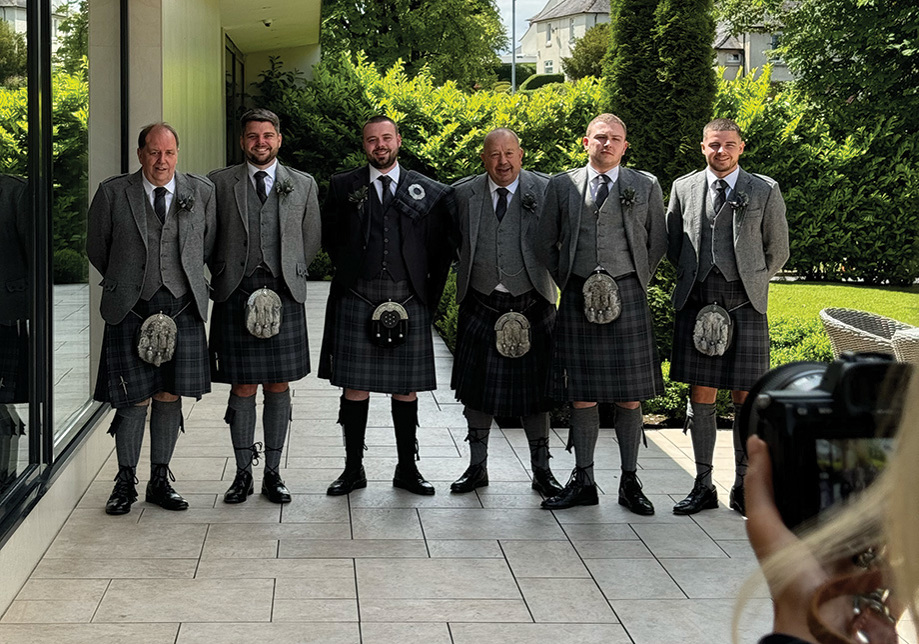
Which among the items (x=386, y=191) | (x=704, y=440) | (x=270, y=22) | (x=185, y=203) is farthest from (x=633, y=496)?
(x=270, y=22)

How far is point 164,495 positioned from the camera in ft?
15.6

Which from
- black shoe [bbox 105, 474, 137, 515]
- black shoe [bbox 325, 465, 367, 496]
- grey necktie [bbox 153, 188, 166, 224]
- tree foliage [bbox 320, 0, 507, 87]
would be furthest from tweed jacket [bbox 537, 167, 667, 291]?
tree foliage [bbox 320, 0, 507, 87]

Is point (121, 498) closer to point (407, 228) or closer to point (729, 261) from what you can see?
point (407, 228)

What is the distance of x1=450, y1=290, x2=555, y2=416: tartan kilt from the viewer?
4918mm

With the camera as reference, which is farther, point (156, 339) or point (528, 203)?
point (528, 203)

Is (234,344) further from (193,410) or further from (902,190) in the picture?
(902,190)

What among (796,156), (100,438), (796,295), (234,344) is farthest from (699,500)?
(796,156)

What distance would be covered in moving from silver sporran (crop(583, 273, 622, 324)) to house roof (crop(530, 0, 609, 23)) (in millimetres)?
66299

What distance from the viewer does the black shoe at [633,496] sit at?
4.79m

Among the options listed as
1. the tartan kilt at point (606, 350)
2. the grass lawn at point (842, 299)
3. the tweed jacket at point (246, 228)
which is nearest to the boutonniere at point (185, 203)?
the tweed jacket at point (246, 228)

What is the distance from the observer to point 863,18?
754 inches

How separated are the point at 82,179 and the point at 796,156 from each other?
11.0 meters

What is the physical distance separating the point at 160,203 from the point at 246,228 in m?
0.35

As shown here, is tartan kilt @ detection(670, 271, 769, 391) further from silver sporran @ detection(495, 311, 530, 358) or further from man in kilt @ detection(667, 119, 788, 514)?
silver sporran @ detection(495, 311, 530, 358)
